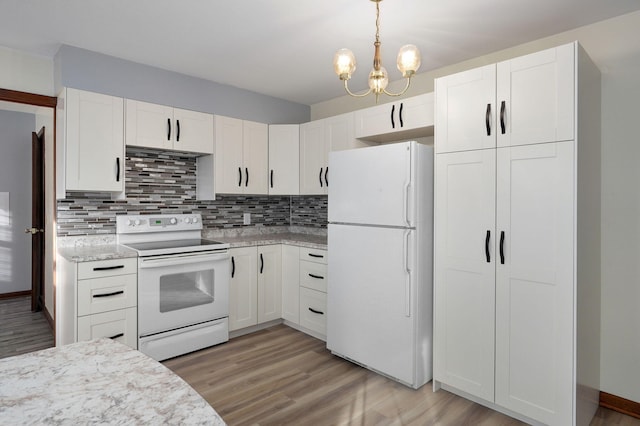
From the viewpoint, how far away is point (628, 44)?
2348 millimetres

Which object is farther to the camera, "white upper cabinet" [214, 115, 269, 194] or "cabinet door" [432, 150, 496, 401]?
"white upper cabinet" [214, 115, 269, 194]

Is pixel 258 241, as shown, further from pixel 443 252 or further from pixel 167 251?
pixel 443 252

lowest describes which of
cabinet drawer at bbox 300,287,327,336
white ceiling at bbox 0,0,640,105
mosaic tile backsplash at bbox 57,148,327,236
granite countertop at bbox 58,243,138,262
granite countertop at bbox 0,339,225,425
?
cabinet drawer at bbox 300,287,327,336

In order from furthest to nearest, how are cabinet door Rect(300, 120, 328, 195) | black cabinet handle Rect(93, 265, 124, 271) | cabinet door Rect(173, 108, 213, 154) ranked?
cabinet door Rect(300, 120, 328, 195)
cabinet door Rect(173, 108, 213, 154)
black cabinet handle Rect(93, 265, 124, 271)

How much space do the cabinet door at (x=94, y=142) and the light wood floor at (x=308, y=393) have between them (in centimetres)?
157

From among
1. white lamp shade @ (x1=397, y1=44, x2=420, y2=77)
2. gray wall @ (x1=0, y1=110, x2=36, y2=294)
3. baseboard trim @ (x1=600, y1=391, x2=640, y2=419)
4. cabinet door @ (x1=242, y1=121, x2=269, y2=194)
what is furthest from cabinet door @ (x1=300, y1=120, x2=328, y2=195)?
gray wall @ (x1=0, y1=110, x2=36, y2=294)

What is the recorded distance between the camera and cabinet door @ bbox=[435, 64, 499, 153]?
91.5 inches

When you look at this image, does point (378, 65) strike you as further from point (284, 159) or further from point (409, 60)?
point (284, 159)

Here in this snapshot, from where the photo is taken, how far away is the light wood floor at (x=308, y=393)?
2.26m

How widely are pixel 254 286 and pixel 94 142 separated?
1852 millimetres

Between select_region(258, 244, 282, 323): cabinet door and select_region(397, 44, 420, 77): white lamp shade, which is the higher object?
select_region(397, 44, 420, 77): white lamp shade

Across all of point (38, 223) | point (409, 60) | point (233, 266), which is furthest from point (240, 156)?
point (38, 223)

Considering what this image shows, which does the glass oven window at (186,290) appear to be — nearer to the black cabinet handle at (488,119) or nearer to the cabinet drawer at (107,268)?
the cabinet drawer at (107,268)

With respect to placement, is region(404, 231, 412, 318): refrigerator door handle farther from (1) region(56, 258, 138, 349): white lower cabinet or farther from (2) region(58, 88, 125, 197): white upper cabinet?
(2) region(58, 88, 125, 197): white upper cabinet
